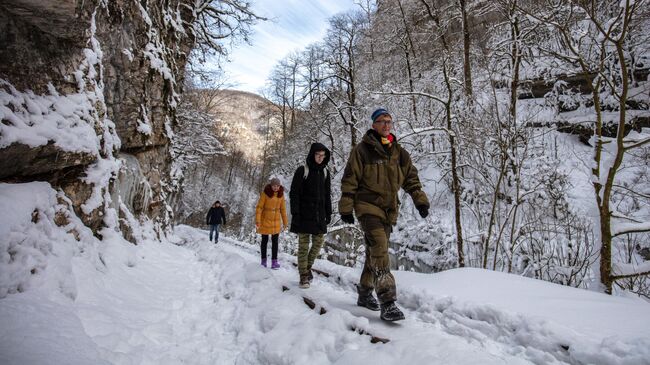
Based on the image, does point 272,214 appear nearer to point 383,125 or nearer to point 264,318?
point 264,318

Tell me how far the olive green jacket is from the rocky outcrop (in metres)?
3.50

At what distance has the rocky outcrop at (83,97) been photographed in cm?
367

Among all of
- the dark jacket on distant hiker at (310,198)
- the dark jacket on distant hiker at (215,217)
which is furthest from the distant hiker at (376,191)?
the dark jacket on distant hiker at (215,217)

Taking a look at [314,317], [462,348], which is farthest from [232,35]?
[462,348]

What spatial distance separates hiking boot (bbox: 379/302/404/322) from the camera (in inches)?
127

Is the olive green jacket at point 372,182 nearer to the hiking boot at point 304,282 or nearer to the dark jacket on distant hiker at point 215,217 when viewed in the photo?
the hiking boot at point 304,282

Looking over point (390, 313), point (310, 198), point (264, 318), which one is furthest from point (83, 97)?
point (390, 313)

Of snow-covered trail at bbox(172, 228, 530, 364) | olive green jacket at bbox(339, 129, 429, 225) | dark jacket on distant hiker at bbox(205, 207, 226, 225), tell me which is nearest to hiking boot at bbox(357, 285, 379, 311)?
snow-covered trail at bbox(172, 228, 530, 364)

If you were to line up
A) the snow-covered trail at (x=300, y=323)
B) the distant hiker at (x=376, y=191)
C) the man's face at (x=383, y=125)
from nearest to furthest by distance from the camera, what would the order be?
1. the snow-covered trail at (x=300, y=323)
2. the distant hiker at (x=376, y=191)
3. the man's face at (x=383, y=125)

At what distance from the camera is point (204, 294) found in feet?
16.7

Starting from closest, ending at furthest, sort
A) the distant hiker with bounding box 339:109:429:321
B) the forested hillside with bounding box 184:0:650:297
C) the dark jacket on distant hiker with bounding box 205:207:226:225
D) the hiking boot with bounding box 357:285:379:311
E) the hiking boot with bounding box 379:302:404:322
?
the hiking boot with bounding box 379:302:404:322 → the distant hiker with bounding box 339:109:429:321 → the hiking boot with bounding box 357:285:379:311 → the forested hillside with bounding box 184:0:650:297 → the dark jacket on distant hiker with bounding box 205:207:226:225

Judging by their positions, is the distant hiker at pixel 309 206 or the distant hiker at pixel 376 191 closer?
the distant hiker at pixel 376 191

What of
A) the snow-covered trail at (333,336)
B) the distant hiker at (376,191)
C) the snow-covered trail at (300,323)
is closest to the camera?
the snow-covered trail at (300,323)

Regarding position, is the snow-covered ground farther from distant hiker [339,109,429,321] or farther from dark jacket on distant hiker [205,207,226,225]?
dark jacket on distant hiker [205,207,226,225]
